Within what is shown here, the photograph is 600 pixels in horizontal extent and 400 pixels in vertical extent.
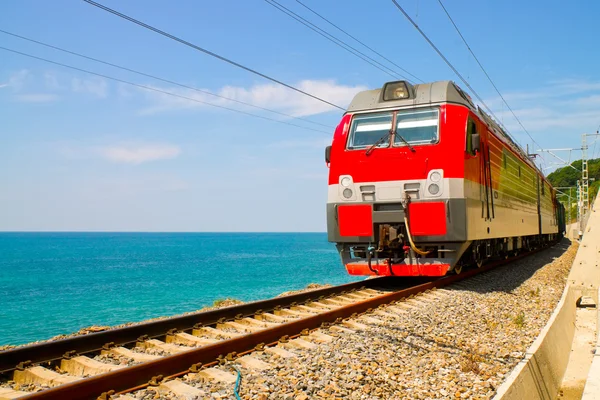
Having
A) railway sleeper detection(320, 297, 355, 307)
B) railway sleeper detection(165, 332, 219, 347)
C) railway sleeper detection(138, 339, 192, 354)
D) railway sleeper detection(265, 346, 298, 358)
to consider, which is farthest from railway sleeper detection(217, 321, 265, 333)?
railway sleeper detection(320, 297, 355, 307)

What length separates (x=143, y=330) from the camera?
6.89 meters

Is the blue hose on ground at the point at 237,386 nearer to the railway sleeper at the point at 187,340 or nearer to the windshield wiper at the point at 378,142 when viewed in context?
the railway sleeper at the point at 187,340

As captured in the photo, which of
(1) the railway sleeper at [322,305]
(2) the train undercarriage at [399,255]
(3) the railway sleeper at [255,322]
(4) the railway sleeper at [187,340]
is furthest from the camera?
(2) the train undercarriage at [399,255]

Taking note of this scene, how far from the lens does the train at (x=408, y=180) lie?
10750mm

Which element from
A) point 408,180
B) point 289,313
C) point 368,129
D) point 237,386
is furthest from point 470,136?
point 237,386

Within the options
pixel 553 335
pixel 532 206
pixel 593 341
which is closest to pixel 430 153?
pixel 553 335

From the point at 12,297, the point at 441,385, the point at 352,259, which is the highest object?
the point at 352,259

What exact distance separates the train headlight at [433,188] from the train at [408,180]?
2cm

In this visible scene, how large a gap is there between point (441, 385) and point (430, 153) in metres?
6.27

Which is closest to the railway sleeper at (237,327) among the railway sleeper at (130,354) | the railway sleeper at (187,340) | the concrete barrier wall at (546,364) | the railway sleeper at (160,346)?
the railway sleeper at (187,340)

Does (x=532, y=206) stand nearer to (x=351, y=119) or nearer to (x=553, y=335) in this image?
(x=351, y=119)

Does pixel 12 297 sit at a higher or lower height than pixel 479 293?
lower

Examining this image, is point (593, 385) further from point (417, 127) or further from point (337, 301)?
point (417, 127)

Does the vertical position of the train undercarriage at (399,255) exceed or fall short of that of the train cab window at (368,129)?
it falls short
